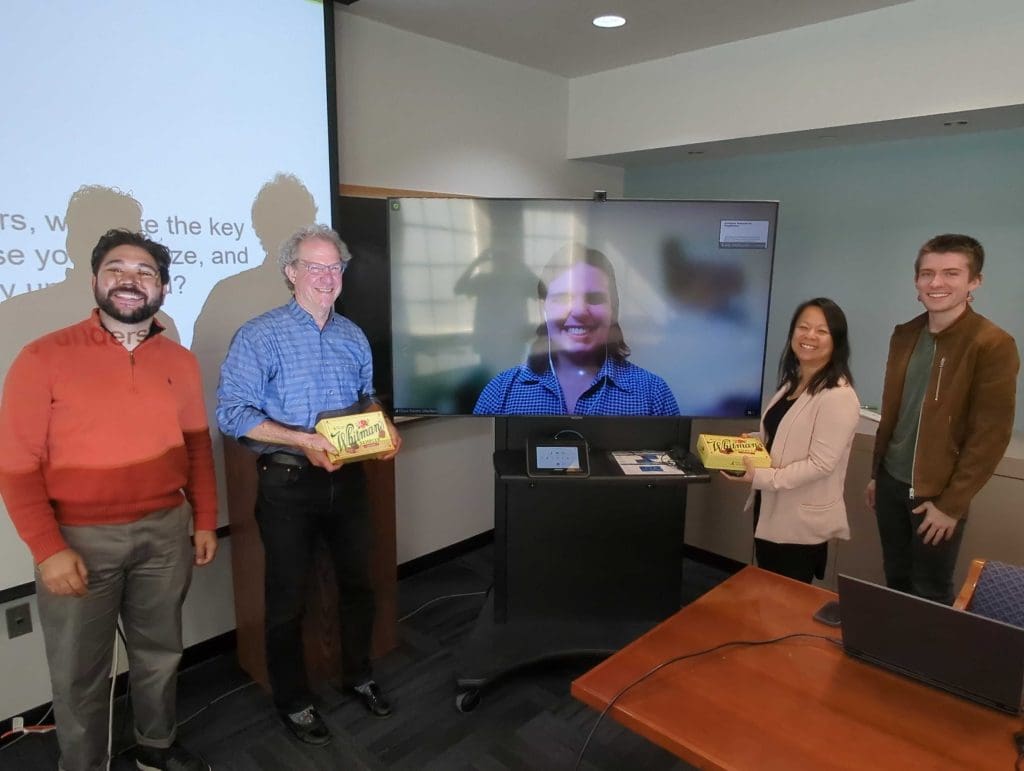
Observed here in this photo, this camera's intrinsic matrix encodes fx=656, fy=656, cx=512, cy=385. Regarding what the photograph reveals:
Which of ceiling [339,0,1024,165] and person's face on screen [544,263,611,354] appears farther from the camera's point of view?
ceiling [339,0,1024,165]

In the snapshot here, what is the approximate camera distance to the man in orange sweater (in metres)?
1.70

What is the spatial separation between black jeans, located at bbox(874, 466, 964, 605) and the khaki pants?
2393 millimetres

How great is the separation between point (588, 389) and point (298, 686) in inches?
58.0

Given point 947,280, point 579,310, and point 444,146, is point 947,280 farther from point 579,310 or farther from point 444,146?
point 444,146

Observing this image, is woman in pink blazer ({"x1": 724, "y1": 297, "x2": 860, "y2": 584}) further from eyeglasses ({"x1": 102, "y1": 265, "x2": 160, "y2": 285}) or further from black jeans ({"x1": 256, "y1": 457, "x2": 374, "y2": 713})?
→ eyeglasses ({"x1": 102, "y1": 265, "x2": 160, "y2": 285})

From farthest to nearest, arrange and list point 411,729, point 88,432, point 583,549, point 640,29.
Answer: point 640,29
point 583,549
point 411,729
point 88,432

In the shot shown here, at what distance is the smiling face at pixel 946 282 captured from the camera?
82.3 inches

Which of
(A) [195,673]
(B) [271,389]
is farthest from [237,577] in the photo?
(B) [271,389]

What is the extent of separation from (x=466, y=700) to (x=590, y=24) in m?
2.77

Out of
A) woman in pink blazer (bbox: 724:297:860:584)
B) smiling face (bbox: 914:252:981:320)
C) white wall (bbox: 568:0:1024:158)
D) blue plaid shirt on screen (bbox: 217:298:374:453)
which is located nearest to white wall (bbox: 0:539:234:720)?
blue plaid shirt on screen (bbox: 217:298:374:453)

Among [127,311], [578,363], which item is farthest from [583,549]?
[127,311]

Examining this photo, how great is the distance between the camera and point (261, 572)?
8.05 feet

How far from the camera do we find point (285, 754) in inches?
86.1

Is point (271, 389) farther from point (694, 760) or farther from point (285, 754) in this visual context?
point (694, 760)
